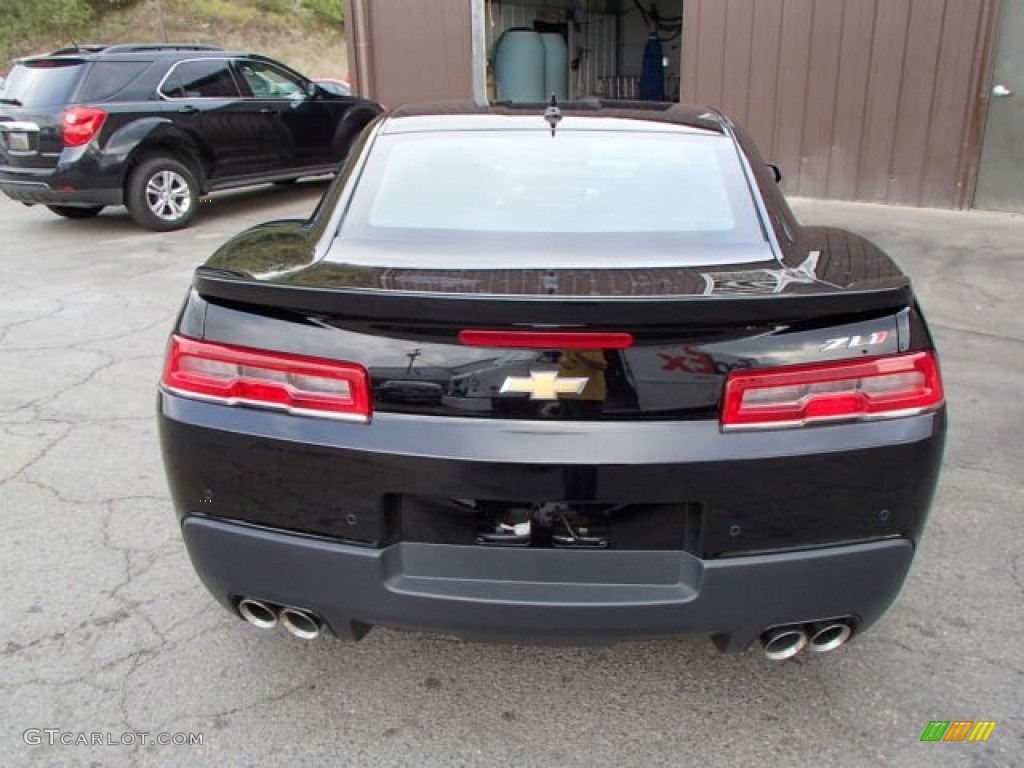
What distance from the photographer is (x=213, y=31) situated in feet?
118

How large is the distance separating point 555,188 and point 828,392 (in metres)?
1.16

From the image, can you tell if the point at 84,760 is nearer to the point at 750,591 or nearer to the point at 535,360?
the point at 535,360

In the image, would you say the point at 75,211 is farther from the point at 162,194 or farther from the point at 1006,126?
the point at 1006,126

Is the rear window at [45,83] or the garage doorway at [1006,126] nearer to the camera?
the rear window at [45,83]

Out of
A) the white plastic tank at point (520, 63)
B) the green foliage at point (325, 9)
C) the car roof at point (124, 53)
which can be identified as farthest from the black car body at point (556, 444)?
the green foliage at point (325, 9)

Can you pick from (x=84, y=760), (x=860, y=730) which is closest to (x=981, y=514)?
(x=860, y=730)

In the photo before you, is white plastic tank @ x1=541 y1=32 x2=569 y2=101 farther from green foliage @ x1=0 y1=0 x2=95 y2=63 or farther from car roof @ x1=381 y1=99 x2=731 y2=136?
green foliage @ x1=0 y1=0 x2=95 y2=63

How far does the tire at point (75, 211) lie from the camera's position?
368 inches

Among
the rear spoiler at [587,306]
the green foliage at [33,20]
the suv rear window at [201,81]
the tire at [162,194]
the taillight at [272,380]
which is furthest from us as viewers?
the green foliage at [33,20]

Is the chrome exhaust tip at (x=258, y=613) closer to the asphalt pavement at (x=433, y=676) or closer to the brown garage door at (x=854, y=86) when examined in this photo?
the asphalt pavement at (x=433, y=676)

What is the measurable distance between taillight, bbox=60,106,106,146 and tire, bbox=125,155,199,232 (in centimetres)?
55

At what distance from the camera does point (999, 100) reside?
27.7 ft

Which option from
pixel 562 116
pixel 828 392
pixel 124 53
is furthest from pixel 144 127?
pixel 828 392

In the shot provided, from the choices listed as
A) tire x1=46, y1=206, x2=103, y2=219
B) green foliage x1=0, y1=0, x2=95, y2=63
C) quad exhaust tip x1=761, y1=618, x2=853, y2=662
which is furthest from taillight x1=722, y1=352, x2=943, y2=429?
green foliage x1=0, y1=0, x2=95, y2=63
